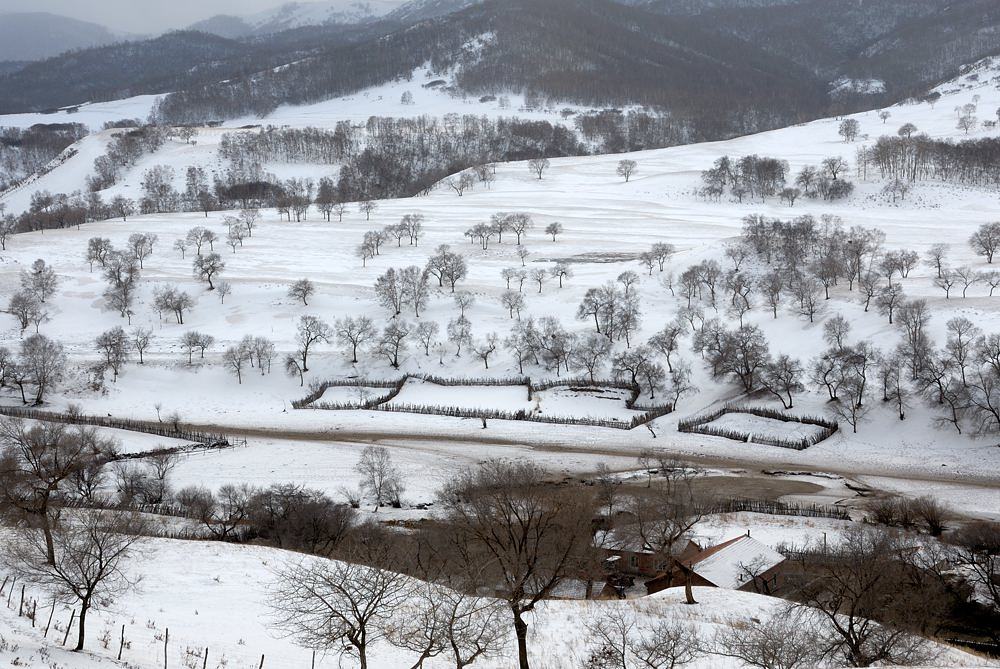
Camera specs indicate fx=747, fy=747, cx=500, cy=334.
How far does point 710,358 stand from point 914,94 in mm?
168669

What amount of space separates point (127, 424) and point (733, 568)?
4761 cm

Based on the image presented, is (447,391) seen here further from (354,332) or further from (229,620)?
(229,620)

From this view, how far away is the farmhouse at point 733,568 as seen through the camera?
30656mm

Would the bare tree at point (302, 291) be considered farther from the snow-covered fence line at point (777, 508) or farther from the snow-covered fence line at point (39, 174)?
the snow-covered fence line at point (39, 174)

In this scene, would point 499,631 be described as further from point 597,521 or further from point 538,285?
Result: point 538,285

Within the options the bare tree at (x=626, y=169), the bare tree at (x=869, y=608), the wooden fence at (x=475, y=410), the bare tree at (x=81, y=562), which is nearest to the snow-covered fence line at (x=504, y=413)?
the wooden fence at (x=475, y=410)

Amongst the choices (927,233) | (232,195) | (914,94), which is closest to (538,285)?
(927,233)

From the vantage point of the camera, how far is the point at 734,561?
104 ft

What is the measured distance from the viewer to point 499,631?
65.9 ft

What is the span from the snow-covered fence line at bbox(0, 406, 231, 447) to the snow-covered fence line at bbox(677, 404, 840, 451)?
34.8 m

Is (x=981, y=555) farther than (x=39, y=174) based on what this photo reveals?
No

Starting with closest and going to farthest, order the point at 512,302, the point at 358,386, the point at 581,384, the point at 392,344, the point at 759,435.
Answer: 1. the point at 759,435
2. the point at 581,384
3. the point at 358,386
4. the point at 392,344
5. the point at 512,302

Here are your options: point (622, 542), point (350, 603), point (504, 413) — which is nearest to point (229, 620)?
point (350, 603)

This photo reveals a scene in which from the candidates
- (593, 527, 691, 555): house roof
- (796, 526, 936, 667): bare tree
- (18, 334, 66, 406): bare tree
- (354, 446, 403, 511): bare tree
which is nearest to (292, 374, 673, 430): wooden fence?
(354, 446, 403, 511): bare tree
